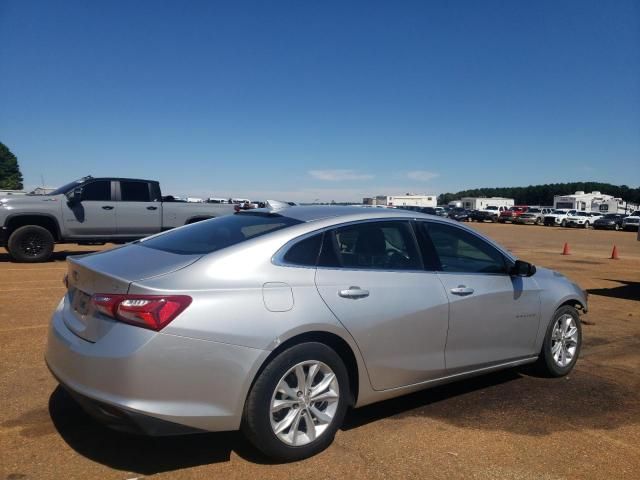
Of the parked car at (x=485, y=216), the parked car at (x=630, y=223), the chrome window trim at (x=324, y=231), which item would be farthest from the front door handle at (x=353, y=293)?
the parked car at (x=485, y=216)

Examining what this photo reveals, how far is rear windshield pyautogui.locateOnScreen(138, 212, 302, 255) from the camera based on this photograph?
3556 millimetres

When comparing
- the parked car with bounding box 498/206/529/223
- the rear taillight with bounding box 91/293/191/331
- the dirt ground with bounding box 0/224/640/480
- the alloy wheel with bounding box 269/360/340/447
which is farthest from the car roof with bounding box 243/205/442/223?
the parked car with bounding box 498/206/529/223

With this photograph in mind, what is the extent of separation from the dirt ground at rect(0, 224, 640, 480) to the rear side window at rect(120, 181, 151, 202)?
8.28 metres

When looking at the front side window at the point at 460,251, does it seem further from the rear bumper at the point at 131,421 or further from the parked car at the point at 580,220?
the parked car at the point at 580,220

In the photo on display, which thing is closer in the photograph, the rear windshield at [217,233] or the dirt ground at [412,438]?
the dirt ground at [412,438]

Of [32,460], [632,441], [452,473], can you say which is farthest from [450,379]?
[32,460]

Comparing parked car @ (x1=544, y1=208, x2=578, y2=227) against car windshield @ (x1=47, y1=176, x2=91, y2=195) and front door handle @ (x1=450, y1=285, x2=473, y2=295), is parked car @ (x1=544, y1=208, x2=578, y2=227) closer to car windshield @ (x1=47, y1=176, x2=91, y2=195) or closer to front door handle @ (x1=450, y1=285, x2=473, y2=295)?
car windshield @ (x1=47, y1=176, x2=91, y2=195)

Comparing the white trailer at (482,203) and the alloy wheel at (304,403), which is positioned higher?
the white trailer at (482,203)

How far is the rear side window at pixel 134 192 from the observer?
13.3 metres

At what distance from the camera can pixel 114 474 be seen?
10.0 ft

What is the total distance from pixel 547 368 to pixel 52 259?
11.7 m

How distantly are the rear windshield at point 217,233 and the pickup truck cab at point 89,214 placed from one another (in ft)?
30.7

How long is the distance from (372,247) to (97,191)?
426 inches

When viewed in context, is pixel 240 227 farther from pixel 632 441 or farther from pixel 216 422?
pixel 632 441
